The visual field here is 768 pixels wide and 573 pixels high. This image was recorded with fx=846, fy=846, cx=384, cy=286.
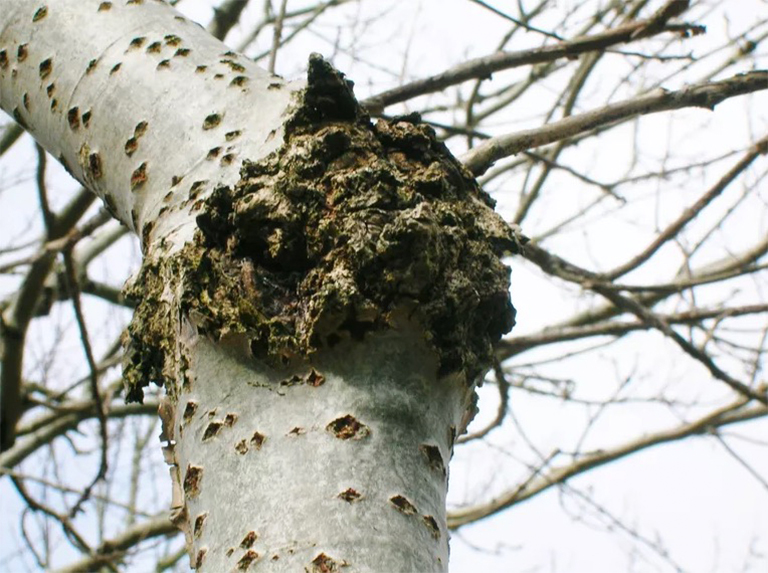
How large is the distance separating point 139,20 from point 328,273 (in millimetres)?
697

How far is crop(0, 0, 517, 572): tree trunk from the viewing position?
71 centimetres

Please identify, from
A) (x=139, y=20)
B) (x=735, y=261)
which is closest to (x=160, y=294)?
(x=139, y=20)

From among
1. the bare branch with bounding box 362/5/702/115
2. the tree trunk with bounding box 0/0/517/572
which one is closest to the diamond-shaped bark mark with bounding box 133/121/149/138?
the tree trunk with bounding box 0/0/517/572

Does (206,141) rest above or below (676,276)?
below

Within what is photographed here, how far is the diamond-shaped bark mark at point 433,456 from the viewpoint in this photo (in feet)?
2.54

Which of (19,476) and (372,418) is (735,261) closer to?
(19,476)

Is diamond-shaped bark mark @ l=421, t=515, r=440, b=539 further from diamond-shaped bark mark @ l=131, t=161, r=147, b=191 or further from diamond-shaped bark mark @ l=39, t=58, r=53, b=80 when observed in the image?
diamond-shaped bark mark @ l=39, t=58, r=53, b=80

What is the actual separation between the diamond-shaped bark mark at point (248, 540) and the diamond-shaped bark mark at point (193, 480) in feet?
0.31

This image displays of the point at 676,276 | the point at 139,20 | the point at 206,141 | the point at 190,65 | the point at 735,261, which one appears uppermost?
the point at 735,261

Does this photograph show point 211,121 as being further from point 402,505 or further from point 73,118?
point 402,505

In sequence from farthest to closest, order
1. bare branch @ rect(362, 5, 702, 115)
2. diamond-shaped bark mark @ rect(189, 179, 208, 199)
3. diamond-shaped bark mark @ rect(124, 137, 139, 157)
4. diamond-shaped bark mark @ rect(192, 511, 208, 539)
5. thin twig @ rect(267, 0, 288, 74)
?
thin twig @ rect(267, 0, 288, 74), bare branch @ rect(362, 5, 702, 115), diamond-shaped bark mark @ rect(124, 137, 139, 157), diamond-shaped bark mark @ rect(189, 179, 208, 199), diamond-shaped bark mark @ rect(192, 511, 208, 539)

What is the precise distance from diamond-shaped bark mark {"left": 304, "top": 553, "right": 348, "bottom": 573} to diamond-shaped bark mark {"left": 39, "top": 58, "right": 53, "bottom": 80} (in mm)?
949

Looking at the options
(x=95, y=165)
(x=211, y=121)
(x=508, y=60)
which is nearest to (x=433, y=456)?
(x=211, y=121)

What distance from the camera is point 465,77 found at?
1.98 m
